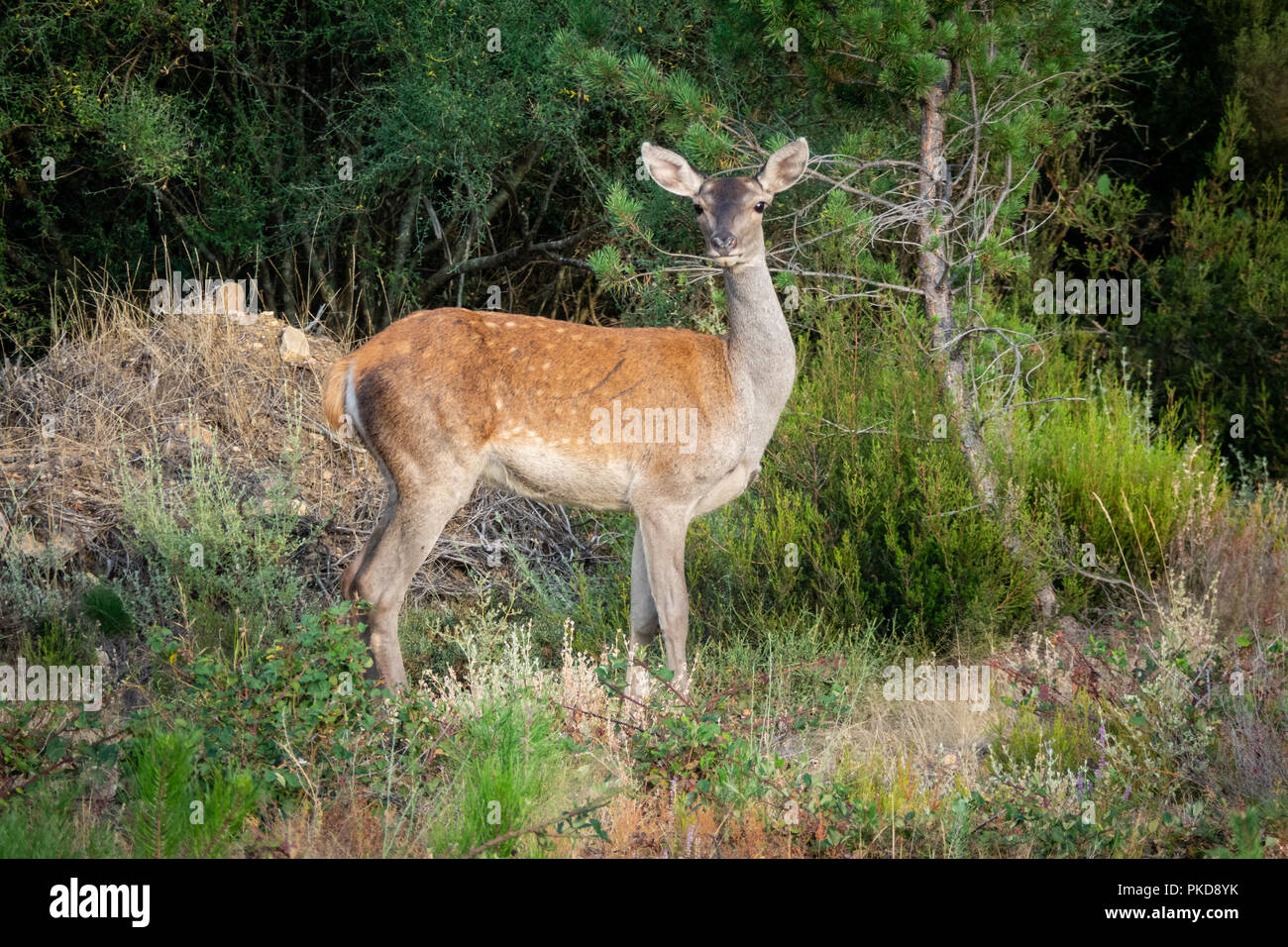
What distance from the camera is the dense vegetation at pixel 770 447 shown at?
4.65 m

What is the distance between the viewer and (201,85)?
12.0m

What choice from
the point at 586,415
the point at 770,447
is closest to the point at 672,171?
the point at 586,415

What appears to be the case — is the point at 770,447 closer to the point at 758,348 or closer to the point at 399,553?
the point at 758,348

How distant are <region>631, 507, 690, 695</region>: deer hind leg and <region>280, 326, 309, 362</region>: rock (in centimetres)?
378

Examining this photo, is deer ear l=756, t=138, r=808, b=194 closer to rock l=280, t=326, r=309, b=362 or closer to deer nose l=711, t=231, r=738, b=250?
deer nose l=711, t=231, r=738, b=250

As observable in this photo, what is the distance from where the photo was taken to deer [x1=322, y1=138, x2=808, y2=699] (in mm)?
5875

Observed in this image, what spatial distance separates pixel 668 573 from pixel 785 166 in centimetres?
195

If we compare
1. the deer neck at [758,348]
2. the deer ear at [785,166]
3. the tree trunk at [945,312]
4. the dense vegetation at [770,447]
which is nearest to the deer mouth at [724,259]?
the deer neck at [758,348]

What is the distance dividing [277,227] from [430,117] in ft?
7.76

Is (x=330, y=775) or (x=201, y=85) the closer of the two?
(x=330, y=775)

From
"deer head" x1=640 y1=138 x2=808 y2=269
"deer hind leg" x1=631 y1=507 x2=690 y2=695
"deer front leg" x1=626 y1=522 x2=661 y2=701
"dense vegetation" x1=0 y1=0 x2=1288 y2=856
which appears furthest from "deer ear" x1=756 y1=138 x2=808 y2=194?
"deer front leg" x1=626 y1=522 x2=661 y2=701
